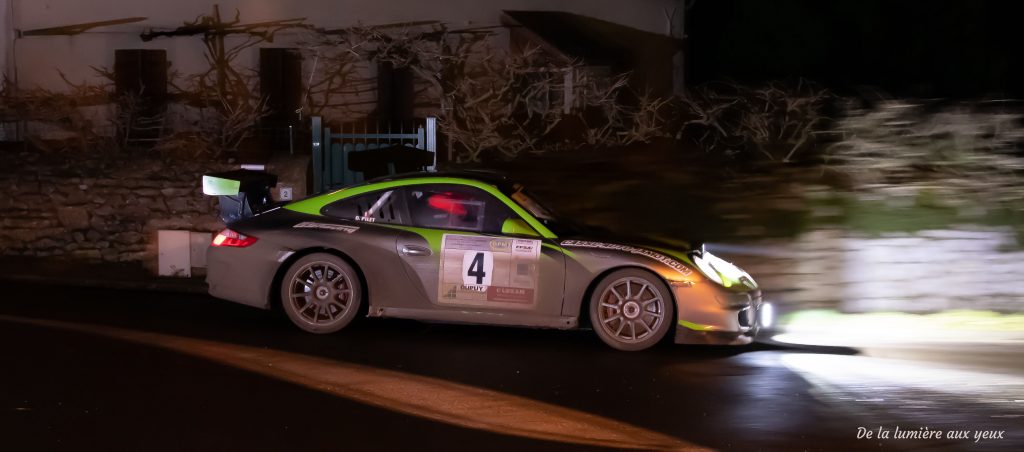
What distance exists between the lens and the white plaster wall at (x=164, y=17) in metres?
19.4

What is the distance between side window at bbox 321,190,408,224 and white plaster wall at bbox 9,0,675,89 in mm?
10168

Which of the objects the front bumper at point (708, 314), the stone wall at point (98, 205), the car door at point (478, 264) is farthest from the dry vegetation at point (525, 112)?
the car door at point (478, 264)

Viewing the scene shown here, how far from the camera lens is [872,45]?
18.9 metres

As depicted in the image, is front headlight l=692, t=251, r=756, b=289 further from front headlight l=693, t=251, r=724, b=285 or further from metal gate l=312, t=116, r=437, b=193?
metal gate l=312, t=116, r=437, b=193

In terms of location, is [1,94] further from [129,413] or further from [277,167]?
[129,413]

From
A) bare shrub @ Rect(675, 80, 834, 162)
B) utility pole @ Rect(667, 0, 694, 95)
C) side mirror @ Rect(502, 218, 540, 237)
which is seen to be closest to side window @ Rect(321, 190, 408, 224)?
side mirror @ Rect(502, 218, 540, 237)

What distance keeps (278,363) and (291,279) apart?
4.32ft

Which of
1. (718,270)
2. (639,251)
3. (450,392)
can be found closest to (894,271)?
(718,270)

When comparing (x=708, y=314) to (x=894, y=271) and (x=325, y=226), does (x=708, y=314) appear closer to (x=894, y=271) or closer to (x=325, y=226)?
(x=894, y=271)

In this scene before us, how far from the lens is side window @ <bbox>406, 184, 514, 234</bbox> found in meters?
9.24

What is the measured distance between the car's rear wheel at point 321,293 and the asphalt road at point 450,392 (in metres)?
0.16

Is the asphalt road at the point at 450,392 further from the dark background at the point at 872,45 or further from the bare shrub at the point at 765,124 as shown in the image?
the dark background at the point at 872,45

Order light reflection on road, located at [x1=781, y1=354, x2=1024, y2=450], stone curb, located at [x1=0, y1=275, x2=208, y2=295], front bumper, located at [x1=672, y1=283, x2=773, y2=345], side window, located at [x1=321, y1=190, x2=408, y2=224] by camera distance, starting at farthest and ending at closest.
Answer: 1. stone curb, located at [x1=0, y1=275, x2=208, y2=295]
2. side window, located at [x1=321, y1=190, x2=408, y2=224]
3. front bumper, located at [x1=672, y1=283, x2=773, y2=345]
4. light reflection on road, located at [x1=781, y1=354, x2=1024, y2=450]

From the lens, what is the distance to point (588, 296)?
29.6 ft
